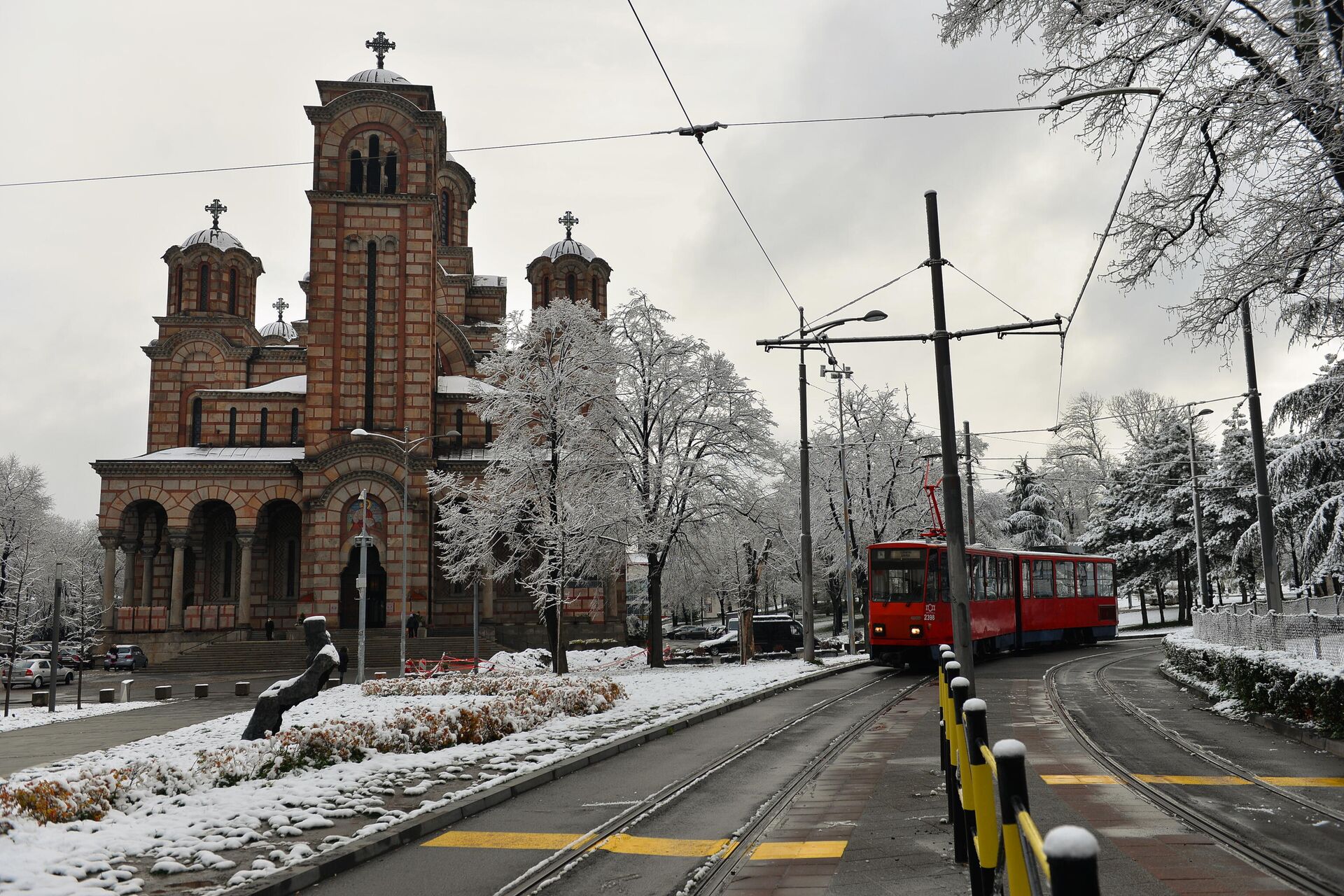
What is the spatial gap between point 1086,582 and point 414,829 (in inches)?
1319

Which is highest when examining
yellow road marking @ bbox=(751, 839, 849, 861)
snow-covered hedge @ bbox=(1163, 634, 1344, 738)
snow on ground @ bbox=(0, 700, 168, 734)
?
snow-covered hedge @ bbox=(1163, 634, 1344, 738)

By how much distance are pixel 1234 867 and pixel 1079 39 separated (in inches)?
356

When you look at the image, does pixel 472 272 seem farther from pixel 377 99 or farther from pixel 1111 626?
pixel 1111 626

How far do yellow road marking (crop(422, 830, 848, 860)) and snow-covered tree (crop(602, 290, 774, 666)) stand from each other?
20.2 m

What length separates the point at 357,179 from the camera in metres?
48.7

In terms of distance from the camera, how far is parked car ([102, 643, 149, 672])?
43.4 metres

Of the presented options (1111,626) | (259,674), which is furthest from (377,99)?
(1111,626)

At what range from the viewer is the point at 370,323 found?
47844 mm

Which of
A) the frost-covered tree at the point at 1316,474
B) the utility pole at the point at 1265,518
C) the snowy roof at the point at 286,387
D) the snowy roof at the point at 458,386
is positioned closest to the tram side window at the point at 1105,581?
the frost-covered tree at the point at 1316,474

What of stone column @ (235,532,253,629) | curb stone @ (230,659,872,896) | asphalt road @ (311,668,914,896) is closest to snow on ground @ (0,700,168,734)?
stone column @ (235,532,253,629)

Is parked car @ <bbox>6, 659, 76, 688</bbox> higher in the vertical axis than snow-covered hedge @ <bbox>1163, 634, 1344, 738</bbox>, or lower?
lower

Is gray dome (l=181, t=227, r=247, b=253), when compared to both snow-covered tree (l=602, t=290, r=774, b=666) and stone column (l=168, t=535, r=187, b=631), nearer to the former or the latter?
stone column (l=168, t=535, r=187, b=631)

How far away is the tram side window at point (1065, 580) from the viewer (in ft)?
113

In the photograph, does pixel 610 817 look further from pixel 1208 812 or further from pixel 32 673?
pixel 32 673
